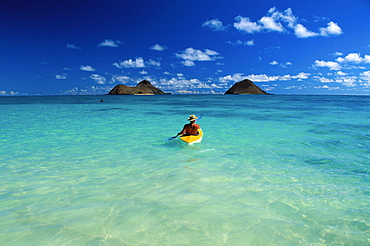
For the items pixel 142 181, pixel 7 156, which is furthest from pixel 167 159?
pixel 7 156

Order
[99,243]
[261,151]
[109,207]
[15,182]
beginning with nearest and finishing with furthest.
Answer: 1. [99,243]
2. [109,207]
3. [15,182]
4. [261,151]

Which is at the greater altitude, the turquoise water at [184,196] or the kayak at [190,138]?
the kayak at [190,138]

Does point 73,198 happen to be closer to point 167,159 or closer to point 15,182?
point 15,182

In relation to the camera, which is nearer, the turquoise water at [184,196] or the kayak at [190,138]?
the turquoise water at [184,196]

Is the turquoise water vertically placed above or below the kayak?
below

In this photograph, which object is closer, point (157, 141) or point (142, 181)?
point (142, 181)

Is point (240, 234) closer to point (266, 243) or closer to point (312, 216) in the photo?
point (266, 243)

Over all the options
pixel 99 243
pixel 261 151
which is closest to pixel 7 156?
pixel 99 243

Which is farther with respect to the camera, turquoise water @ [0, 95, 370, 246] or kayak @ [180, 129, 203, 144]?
kayak @ [180, 129, 203, 144]

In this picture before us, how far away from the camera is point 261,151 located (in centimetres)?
1069

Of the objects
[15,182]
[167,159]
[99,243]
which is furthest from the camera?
[167,159]

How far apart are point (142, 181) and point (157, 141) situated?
629 centimetres

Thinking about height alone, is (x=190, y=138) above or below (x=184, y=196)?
above

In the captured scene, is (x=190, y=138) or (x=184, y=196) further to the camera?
(x=190, y=138)
